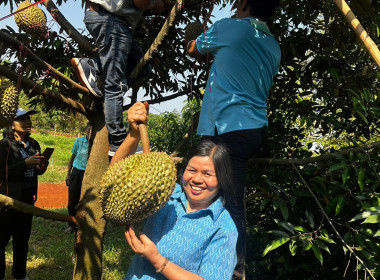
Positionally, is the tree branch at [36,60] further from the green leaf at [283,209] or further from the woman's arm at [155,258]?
the green leaf at [283,209]

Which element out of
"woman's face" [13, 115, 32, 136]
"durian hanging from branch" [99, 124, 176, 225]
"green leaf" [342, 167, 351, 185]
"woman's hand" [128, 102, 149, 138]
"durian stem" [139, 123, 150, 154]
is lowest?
"durian hanging from branch" [99, 124, 176, 225]

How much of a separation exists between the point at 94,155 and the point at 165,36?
0.71 m

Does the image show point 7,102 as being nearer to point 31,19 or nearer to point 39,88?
point 39,88

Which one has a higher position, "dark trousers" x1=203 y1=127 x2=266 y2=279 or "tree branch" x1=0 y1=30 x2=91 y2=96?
"tree branch" x1=0 y1=30 x2=91 y2=96

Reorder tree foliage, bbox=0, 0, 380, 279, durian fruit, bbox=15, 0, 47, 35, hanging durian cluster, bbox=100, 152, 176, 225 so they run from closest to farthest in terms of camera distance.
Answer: hanging durian cluster, bbox=100, 152, 176, 225 < durian fruit, bbox=15, 0, 47, 35 < tree foliage, bbox=0, 0, 380, 279

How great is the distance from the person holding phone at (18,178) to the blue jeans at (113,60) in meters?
1.40

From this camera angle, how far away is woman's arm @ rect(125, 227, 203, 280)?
120 centimetres

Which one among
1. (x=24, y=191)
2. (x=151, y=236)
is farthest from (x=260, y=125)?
(x=24, y=191)

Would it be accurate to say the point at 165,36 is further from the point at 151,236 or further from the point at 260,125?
the point at 151,236

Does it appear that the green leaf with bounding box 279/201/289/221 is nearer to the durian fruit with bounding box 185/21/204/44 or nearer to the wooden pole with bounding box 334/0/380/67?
the wooden pole with bounding box 334/0/380/67

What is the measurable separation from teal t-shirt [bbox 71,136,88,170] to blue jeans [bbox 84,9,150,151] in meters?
3.02

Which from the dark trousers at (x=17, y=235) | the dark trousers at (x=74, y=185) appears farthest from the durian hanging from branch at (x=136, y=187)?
the dark trousers at (x=74, y=185)

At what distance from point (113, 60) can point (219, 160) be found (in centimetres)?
86

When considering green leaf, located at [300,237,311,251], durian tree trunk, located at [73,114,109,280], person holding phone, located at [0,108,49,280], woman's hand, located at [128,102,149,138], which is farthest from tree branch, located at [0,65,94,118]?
person holding phone, located at [0,108,49,280]
